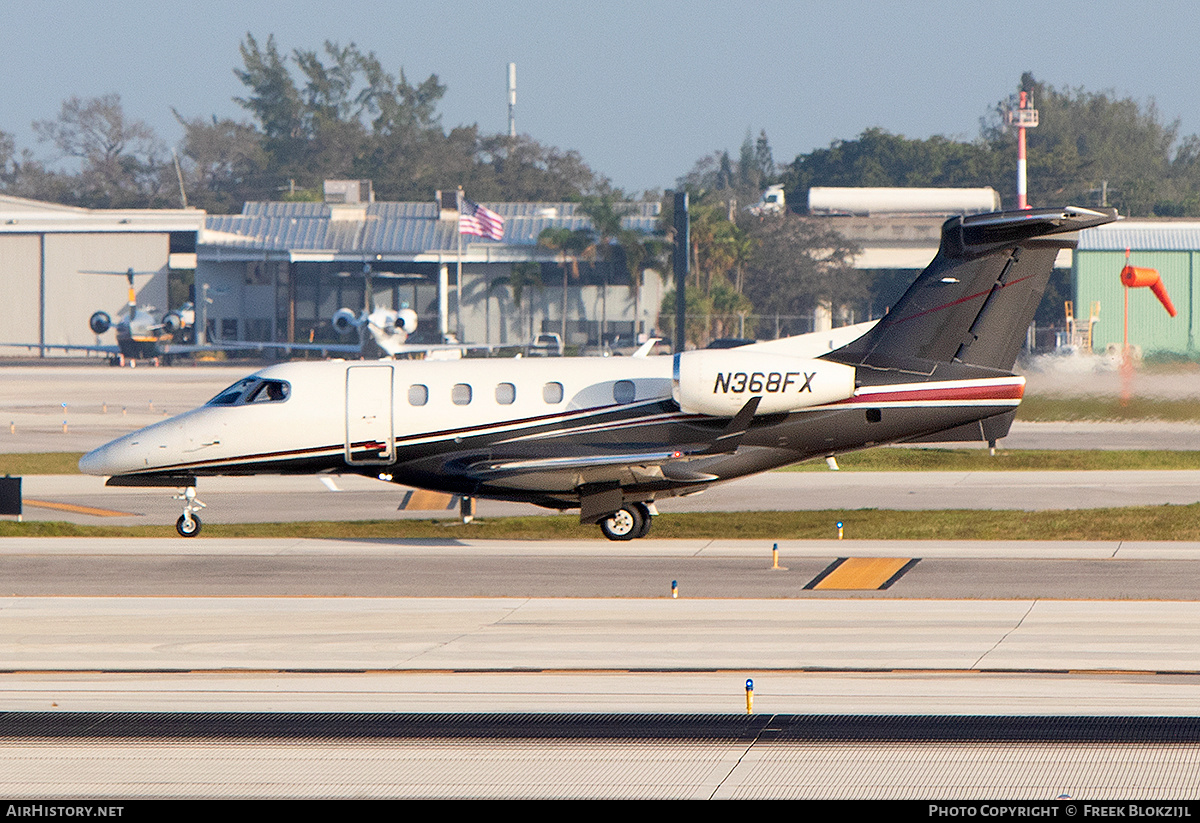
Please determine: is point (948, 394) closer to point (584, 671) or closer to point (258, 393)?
point (584, 671)

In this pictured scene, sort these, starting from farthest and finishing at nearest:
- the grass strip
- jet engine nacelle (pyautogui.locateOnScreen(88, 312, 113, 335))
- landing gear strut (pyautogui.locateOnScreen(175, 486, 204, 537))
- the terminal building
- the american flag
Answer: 1. the terminal building
2. the american flag
3. jet engine nacelle (pyautogui.locateOnScreen(88, 312, 113, 335))
4. landing gear strut (pyautogui.locateOnScreen(175, 486, 204, 537))
5. the grass strip

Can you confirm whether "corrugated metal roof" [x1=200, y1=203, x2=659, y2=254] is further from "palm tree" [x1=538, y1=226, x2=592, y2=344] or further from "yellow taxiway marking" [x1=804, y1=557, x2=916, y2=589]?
"yellow taxiway marking" [x1=804, y1=557, x2=916, y2=589]

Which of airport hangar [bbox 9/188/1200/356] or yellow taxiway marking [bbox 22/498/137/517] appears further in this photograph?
airport hangar [bbox 9/188/1200/356]

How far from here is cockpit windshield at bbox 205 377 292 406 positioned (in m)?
24.1

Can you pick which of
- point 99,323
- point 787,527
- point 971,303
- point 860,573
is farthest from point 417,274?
point 860,573

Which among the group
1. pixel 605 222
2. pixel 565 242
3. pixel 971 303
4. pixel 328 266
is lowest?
pixel 971 303

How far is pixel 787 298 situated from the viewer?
373 feet

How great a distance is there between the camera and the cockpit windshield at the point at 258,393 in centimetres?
2412

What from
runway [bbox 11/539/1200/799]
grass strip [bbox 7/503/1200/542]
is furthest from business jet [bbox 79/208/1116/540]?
runway [bbox 11/539/1200/799]

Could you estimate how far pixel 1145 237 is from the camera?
9344 centimetres

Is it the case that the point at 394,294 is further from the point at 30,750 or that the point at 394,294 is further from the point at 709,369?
the point at 30,750

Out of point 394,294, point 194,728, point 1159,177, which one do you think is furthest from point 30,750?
point 1159,177

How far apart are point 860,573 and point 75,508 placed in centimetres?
1748

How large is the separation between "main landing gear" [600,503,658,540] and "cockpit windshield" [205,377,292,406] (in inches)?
242
